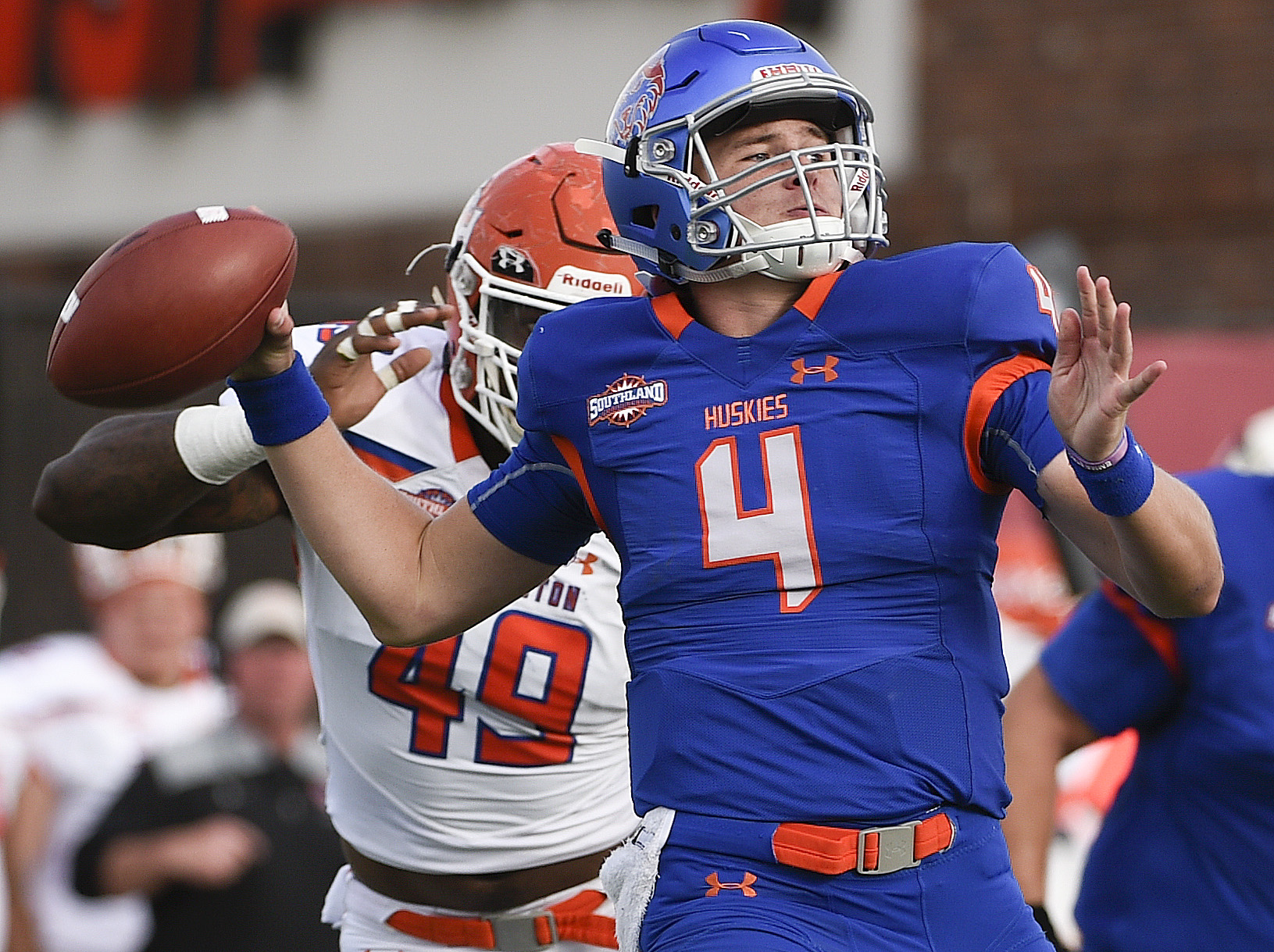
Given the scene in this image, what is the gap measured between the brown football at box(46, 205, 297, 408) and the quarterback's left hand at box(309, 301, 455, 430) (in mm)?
335

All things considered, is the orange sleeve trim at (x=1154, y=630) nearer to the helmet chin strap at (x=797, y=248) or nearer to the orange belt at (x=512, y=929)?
the orange belt at (x=512, y=929)

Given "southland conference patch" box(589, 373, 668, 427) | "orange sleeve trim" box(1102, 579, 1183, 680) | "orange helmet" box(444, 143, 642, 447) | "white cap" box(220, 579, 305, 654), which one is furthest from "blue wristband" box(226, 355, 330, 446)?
"white cap" box(220, 579, 305, 654)

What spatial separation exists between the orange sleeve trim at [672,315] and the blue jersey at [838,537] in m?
0.04

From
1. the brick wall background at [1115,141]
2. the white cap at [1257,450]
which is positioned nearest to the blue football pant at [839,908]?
the white cap at [1257,450]

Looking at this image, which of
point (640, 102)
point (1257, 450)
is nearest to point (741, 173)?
point (640, 102)

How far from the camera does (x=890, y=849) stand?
7.44ft

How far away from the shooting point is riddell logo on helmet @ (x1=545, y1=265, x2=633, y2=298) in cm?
322

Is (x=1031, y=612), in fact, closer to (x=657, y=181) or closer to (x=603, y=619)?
(x=603, y=619)

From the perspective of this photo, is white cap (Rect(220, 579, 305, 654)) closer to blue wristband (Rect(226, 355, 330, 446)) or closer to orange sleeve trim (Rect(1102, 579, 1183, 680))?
orange sleeve trim (Rect(1102, 579, 1183, 680))

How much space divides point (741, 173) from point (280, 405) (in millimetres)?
710

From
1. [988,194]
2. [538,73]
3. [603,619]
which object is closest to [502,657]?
[603,619]

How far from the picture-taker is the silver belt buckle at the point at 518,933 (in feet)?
10.7

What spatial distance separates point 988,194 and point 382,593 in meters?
7.91

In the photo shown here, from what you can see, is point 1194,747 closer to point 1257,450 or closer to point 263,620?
point 1257,450
